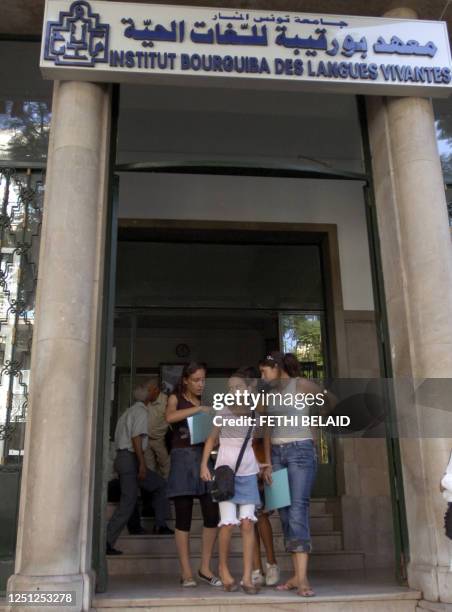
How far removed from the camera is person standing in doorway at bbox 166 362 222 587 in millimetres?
5066

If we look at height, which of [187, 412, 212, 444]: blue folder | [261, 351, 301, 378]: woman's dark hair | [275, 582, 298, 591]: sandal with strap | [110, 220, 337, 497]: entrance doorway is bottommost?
[275, 582, 298, 591]: sandal with strap

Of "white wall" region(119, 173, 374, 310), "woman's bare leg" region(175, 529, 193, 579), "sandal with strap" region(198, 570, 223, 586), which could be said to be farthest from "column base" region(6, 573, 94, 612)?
"white wall" region(119, 173, 374, 310)

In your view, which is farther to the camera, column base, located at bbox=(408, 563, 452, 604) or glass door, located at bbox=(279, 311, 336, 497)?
glass door, located at bbox=(279, 311, 336, 497)

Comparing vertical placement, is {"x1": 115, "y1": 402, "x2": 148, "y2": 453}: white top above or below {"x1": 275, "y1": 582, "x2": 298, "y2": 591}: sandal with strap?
above

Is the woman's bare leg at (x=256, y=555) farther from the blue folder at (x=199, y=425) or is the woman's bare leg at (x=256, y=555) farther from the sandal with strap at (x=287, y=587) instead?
the blue folder at (x=199, y=425)

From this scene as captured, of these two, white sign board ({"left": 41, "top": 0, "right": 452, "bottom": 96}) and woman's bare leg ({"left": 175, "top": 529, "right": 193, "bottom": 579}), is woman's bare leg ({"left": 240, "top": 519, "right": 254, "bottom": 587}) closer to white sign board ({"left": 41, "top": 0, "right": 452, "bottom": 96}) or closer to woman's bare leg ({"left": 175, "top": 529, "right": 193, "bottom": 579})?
woman's bare leg ({"left": 175, "top": 529, "right": 193, "bottom": 579})

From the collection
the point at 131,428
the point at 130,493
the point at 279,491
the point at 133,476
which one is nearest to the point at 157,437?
the point at 131,428

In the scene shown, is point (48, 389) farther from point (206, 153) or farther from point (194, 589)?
point (206, 153)

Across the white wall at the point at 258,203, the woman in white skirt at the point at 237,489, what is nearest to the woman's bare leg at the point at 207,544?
the woman in white skirt at the point at 237,489

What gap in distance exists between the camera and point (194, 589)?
16.1ft

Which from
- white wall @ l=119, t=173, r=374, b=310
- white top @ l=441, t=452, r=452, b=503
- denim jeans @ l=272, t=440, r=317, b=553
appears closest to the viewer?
white top @ l=441, t=452, r=452, b=503

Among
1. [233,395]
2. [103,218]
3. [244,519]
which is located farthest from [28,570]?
[103,218]

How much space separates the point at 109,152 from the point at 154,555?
404 cm

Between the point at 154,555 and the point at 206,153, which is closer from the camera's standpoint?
the point at 154,555
